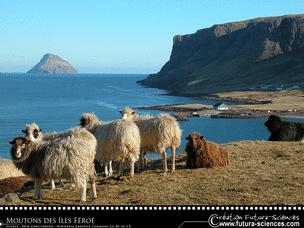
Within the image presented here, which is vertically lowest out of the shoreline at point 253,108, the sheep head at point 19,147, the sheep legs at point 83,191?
the shoreline at point 253,108

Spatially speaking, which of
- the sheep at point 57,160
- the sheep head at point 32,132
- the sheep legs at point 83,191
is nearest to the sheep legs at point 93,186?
the sheep at point 57,160

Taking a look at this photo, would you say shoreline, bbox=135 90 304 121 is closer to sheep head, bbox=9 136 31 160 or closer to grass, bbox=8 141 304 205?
grass, bbox=8 141 304 205

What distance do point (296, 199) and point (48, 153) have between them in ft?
20.7

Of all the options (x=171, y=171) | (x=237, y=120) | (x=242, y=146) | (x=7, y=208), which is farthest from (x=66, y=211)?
(x=237, y=120)

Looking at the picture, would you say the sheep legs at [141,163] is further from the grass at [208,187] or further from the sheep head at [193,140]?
the sheep head at [193,140]

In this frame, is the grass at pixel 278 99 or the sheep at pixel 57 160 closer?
the sheep at pixel 57 160

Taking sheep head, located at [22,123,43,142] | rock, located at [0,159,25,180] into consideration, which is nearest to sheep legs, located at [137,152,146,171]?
sheep head, located at [22,123,43,142]

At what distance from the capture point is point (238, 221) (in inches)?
367

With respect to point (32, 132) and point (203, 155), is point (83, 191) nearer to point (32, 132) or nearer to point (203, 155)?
point (32, 132)

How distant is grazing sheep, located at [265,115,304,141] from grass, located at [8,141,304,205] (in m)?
6.71

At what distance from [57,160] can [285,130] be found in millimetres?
16108

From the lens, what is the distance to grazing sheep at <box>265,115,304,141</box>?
84.2ft

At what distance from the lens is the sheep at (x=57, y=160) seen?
41.9ft

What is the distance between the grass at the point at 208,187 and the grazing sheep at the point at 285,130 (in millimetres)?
6706
